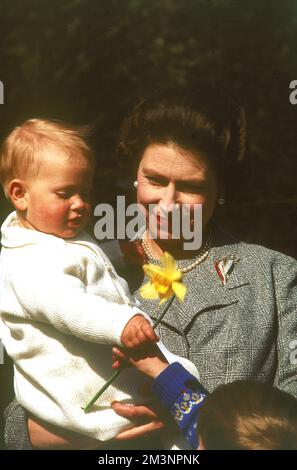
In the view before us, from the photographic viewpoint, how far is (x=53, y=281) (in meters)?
1.53

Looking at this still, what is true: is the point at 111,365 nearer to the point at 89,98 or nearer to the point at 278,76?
the point at 89,98

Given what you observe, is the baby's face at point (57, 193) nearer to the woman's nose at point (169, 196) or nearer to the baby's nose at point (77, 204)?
the baby's nose at point (77, 204)

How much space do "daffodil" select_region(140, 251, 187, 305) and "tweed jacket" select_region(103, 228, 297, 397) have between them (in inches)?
3.5

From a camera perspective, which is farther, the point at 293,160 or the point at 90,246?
the point at 293,160

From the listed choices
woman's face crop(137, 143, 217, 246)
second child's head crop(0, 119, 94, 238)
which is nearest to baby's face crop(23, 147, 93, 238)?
second child's head crop(0, 119, 94, 238)

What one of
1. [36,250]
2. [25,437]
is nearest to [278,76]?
[36,250]

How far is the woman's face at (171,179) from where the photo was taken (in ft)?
5.50

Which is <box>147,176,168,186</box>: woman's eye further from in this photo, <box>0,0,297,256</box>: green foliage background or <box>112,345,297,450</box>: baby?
<box>112,345,297,450</box>: baby

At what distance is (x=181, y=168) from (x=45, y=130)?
28 cm

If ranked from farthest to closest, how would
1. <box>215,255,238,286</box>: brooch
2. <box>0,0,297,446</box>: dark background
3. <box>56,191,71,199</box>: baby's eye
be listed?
<box>0,0,297,446</box>: dark background → <box>215,255,238,286</box>: brooch → <box>56,191,71,199</box>: baby's eye

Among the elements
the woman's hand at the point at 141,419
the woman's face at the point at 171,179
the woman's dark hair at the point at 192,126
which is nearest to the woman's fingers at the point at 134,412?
the woman's hand at the point at 141,419

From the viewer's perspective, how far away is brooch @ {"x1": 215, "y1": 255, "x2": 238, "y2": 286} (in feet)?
5.72

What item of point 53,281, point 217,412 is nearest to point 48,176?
point 53,281

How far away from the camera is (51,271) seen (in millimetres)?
1544
